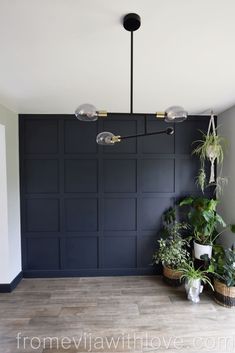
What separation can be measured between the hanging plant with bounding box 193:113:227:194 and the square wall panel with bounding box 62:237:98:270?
1933 mm

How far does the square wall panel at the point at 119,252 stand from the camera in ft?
10.5

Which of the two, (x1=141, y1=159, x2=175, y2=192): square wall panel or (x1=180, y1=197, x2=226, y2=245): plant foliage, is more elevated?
(x1=141, y1=159, x2=175, y2=192): square wall panel

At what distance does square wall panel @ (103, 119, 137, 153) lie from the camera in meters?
3.14

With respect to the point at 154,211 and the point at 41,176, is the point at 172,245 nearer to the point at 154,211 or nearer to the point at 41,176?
the point at 154,211

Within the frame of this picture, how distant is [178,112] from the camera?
1.44 meters

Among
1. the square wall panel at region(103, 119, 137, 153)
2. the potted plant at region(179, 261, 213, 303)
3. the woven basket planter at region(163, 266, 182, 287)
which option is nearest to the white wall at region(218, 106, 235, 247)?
the potted plant at region(179, 261, 213, 303)

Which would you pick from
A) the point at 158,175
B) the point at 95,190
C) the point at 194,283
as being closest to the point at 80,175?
the point at 95,190

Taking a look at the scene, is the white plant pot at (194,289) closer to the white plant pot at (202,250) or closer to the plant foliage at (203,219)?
the white plant pot at (202,250)

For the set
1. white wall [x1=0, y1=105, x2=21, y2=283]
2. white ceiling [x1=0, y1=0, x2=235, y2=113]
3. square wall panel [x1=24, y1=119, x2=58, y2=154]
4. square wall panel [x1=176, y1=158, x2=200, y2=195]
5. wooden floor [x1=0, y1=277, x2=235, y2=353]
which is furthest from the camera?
square wall panel [x1=176, y1=158, x2=200, y2=195]

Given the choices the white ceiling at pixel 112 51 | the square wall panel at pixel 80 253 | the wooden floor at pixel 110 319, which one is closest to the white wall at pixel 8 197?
the wooden floor at pixel 110 319

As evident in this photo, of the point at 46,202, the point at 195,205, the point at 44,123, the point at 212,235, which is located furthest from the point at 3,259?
the point at 212,235

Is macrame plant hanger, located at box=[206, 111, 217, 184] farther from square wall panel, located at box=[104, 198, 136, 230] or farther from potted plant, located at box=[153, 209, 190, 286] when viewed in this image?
square wall panel, located at box=[104, 198, 136, 230]

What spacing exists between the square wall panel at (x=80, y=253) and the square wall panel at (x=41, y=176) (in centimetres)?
87

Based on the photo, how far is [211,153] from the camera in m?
2.88
